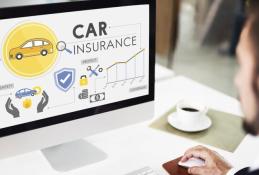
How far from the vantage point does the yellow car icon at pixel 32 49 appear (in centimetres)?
89

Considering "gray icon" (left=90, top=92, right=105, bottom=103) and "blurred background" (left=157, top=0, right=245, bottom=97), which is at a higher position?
"gray icon" (left=90, top=92, right=105, bottom=103)

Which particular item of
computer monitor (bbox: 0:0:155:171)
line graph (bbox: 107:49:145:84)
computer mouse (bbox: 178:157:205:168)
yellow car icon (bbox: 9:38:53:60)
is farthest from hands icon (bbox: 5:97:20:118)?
computer mouse (bbox: 178:157:205:168)

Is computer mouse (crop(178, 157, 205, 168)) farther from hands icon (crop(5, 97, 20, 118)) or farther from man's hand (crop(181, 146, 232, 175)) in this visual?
hands icon (crop(5, 97, 20, 118))

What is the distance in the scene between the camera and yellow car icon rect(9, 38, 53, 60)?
0.89 metres

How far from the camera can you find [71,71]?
3.19 ft

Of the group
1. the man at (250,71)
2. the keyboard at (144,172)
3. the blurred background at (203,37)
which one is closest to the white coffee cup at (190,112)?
the keyboard at (144,172)

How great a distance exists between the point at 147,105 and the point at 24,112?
37 centimetres

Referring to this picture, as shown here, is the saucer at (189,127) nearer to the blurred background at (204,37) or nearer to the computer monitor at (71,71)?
the computer monitor at (71,71)

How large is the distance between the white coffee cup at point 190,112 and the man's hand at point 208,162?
156mm

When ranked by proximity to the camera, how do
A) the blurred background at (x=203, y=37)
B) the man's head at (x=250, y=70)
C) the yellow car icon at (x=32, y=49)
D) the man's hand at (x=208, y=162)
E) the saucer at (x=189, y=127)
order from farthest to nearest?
the blurred background at (x=203, y=37)
the saucer at (x=189, y=127)
the man's hand at (x=208, y=162)
the yellow car icon at (x=32, y=49)
the man's head at (x=250, y=70)

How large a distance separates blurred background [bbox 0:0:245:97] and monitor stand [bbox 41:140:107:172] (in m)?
2.25

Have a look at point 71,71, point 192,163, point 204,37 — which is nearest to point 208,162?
point 192,163

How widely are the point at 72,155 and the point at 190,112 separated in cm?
40

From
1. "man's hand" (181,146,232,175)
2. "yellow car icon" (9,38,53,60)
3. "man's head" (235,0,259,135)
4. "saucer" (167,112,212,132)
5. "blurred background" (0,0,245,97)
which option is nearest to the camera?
"man's head" (235,0,259,135)
